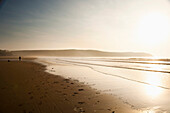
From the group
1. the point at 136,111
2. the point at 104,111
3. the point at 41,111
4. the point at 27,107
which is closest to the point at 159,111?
the point at 136,111

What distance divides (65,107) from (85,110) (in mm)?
766

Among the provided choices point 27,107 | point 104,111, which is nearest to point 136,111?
point 104,111

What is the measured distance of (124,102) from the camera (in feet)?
14.6

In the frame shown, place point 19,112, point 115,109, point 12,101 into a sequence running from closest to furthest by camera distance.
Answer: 1. point 19,112
2. point 115,109
3. point 12,101

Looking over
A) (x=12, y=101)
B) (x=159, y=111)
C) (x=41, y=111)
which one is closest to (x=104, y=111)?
(x=159, y=111)

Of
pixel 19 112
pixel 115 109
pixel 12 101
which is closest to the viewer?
pixel 19 112

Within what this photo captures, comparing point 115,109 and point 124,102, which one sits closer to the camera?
point 115,109

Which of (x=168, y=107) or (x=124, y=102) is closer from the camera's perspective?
(x=168, y=107)

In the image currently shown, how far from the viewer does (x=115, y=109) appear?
382 cm

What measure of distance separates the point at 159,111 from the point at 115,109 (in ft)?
4.80

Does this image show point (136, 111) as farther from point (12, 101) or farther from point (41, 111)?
point (12, 101)

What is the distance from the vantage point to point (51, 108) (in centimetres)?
387

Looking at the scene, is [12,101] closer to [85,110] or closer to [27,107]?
[27,107]

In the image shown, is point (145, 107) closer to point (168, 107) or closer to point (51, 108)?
point (168, 107)
